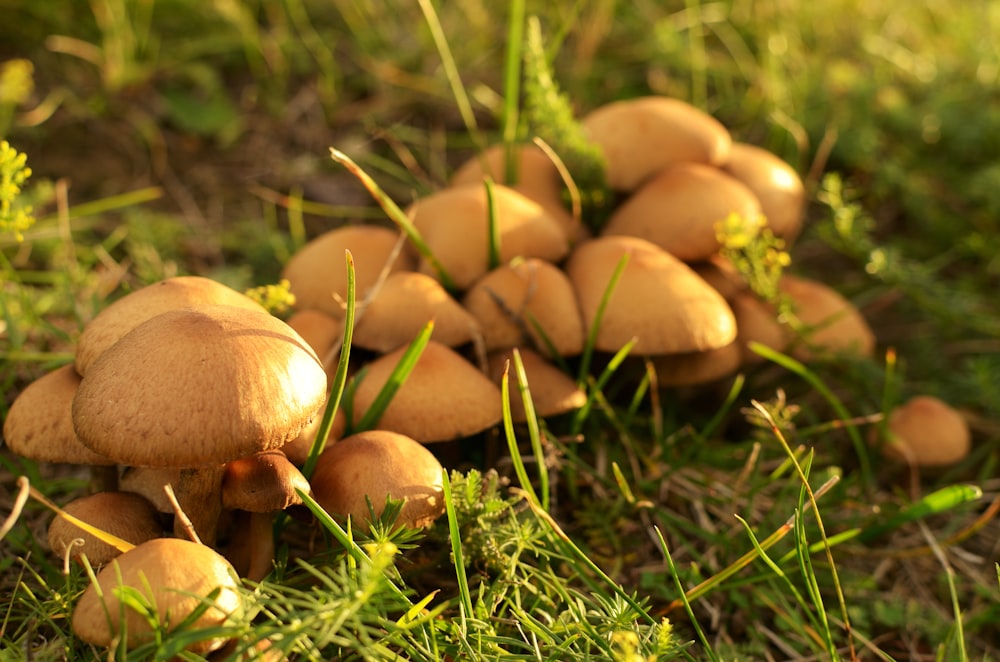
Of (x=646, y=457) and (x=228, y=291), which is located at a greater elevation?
(x=228, y=291)

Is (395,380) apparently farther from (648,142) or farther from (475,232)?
(648,142)

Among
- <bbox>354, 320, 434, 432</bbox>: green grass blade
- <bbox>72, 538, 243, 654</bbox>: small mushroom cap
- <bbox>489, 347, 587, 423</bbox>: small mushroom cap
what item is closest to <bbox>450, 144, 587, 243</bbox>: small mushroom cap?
<bbox>489, 347, 587, 423</bbox>: small mushroom cap

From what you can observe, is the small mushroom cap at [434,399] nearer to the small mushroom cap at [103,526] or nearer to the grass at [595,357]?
the grass at [595,357]

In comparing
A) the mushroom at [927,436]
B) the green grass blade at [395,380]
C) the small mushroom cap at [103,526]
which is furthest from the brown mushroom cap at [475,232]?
the mushroom at [927,436]

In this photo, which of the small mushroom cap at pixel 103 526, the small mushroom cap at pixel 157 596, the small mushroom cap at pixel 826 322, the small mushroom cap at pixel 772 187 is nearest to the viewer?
the small mushroom cap at pixel 157 596

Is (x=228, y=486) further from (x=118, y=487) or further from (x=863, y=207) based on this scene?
(x=863, y=207)

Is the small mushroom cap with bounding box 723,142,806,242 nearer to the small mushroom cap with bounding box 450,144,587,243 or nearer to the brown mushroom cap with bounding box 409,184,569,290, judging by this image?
the small mushroom cap with bounding box 450,144,587,243

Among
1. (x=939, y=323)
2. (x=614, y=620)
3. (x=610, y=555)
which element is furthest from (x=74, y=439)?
(x=939, y=323)
